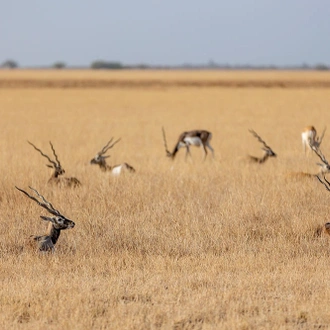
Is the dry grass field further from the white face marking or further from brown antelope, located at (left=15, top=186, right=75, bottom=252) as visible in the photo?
the white face marking

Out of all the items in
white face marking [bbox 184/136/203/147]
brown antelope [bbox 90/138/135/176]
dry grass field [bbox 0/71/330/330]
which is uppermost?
dry grass field [bbox 0/71/330/330]

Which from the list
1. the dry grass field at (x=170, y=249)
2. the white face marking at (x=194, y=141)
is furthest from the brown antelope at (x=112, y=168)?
the white face marking at (x=194, y=141)

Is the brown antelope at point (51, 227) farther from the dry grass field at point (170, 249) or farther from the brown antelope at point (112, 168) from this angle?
the brown antelope at point (112, 168)

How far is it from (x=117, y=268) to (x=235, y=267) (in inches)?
46.4

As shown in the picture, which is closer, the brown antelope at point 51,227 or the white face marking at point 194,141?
the brown antelope at point 51,227

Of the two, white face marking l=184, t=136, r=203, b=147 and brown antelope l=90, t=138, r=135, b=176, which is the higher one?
brown antelope l=90, t=138, r=135, b=176

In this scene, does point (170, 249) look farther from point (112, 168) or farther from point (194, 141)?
point (194, 141)

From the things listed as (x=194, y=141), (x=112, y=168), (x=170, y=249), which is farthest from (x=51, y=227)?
(x=194, y=141)

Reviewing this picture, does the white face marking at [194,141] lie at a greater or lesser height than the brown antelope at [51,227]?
lesser

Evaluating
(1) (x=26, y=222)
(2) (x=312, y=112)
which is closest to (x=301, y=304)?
(1) (x=26, y=222)

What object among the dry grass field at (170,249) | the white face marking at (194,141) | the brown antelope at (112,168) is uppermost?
the dry grass field at (170,249)

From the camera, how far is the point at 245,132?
25641mm

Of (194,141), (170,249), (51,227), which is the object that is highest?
(51,227)

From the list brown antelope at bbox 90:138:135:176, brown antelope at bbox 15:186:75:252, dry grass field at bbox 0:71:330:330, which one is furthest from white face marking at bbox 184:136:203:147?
brown antelope at bbox 15:186:75:252
